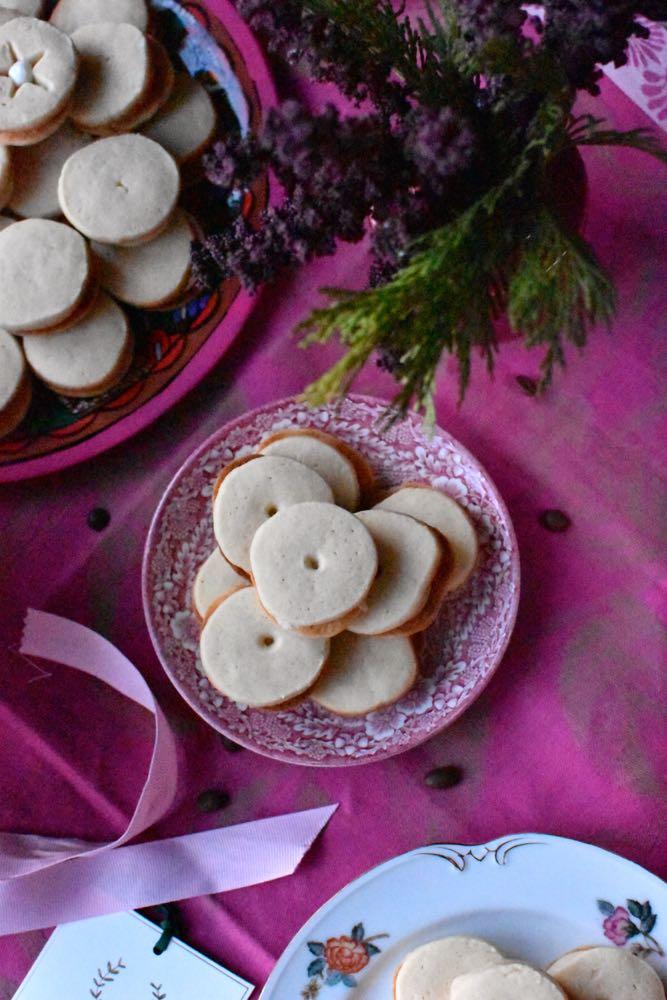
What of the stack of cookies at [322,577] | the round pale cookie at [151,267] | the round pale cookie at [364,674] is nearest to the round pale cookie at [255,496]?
the stack of cookies at [322,577]

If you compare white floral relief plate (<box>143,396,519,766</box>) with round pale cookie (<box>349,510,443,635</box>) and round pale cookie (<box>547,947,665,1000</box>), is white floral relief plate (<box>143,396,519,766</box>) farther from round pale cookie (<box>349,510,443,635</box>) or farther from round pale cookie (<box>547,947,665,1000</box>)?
round pale cookie (<box>547,947,665,1000</box>)

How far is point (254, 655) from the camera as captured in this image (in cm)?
92

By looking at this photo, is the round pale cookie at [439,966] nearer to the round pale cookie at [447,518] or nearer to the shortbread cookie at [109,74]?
the round pale cookie at [447,518]

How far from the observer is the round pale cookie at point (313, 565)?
0.87 meters

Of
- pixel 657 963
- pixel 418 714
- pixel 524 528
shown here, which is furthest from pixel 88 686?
pixel 657 963

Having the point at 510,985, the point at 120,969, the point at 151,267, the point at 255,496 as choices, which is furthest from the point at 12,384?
the point at 510,985

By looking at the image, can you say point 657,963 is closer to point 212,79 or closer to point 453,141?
point 453,141

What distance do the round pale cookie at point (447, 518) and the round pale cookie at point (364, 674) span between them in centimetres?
8

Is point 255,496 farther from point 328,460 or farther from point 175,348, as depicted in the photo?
point 175,348

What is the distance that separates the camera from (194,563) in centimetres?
102

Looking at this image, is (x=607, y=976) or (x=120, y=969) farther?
(x=120, y=969)

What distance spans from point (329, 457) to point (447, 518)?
0.13 metres

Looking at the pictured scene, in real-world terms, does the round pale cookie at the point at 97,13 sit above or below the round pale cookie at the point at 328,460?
above

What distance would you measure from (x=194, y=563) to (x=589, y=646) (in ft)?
1.37
